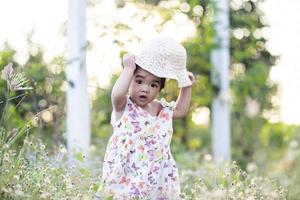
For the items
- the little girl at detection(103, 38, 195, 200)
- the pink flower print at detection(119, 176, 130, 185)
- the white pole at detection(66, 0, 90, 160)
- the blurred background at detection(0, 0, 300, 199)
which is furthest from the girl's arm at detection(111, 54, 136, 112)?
the white pole at detection(66, 0, 90, 160)

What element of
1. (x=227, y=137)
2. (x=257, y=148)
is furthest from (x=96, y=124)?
(x=257, y=148)

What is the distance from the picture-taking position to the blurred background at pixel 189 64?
6.95 m

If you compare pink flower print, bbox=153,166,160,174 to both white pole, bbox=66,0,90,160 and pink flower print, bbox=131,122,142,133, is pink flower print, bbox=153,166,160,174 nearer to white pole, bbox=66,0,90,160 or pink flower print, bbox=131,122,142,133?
pink flower print, bbox=131,122,142,133

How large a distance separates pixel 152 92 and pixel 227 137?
445 cm

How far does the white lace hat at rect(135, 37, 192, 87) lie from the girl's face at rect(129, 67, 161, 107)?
1.7 inches

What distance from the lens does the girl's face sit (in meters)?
4.06

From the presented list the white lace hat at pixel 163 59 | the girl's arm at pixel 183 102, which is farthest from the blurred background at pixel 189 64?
the white lace hat at pixel 163 59

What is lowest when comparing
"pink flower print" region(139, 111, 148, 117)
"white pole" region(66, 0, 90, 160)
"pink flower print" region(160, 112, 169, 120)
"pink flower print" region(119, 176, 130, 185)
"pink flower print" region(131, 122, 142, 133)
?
"white pole" region(66, 0, 90, 160)

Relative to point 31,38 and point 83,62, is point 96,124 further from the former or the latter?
point 83,62

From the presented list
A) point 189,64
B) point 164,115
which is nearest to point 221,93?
point 189,64

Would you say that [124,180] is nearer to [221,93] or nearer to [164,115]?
[164,115]

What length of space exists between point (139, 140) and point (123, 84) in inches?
12.1

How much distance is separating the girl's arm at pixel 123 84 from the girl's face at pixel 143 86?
0.20 ft

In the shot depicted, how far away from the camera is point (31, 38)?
7.38m
